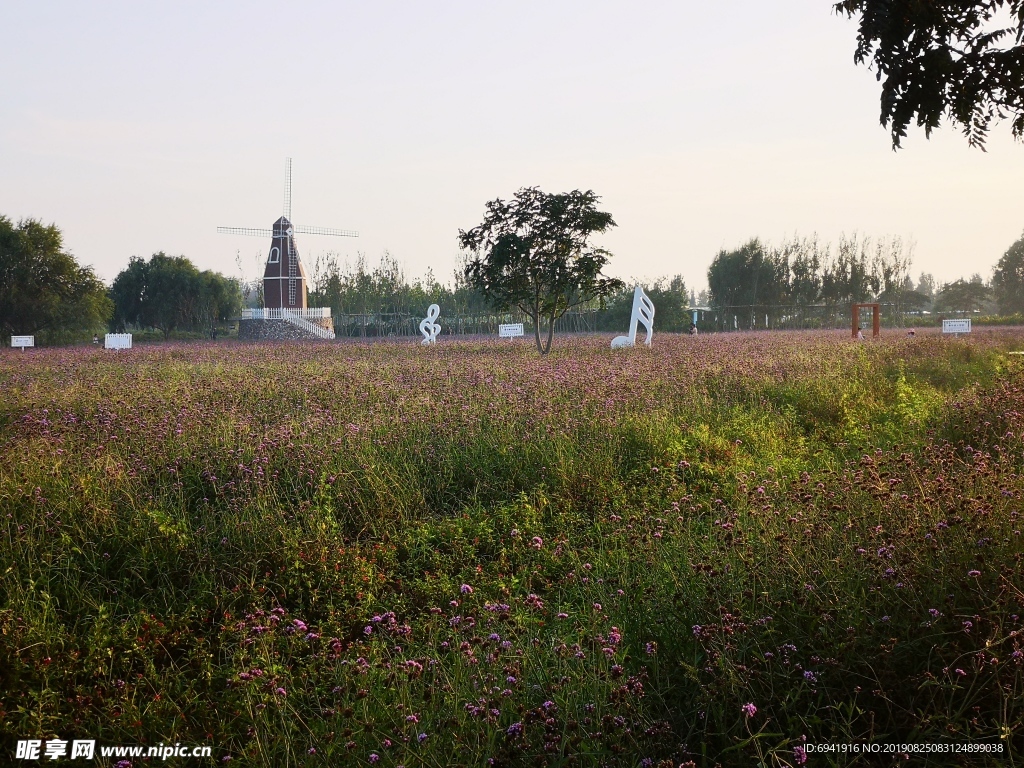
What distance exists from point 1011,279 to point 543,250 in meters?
67.4

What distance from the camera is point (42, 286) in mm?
35281

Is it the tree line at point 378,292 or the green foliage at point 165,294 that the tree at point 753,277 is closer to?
the tree line at point 378,292

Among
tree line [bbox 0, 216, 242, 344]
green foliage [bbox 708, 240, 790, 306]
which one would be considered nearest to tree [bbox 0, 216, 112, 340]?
tree line [bbox 0, 216, 242, 344]

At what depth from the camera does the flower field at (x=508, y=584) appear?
2.92 m

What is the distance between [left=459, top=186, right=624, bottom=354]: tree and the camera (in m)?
23.0

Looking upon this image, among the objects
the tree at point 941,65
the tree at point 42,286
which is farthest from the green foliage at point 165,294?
the tree at point 941,65

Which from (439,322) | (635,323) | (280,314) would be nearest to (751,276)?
(439,322)

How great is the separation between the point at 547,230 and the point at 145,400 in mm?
15288

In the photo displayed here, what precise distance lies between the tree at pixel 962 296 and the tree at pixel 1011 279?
2041mm

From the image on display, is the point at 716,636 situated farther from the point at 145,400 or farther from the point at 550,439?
the point at 145,400

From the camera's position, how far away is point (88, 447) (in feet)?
22.9

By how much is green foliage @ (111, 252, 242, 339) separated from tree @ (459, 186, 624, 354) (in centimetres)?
3364

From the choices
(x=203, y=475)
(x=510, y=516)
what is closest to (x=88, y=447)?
(x=203, y=475)

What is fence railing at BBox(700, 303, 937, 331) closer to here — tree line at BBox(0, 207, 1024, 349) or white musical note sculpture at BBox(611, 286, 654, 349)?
tree line at BBox(0, 207, 1024, 349)
